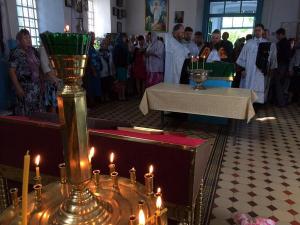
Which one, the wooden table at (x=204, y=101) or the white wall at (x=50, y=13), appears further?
the white wall at (x=50, y=13)

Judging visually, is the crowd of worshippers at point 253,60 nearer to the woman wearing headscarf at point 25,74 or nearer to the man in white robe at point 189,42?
the man in white robe at point 189,42

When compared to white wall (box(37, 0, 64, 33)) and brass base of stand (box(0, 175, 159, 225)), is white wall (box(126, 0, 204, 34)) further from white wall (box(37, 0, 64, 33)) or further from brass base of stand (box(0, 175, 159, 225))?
brass base of stand (box(0, 175, 159, 225))

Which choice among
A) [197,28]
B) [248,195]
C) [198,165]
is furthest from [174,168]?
[197,28]

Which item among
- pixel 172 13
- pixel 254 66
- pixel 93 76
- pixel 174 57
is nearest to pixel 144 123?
pixel 174 57

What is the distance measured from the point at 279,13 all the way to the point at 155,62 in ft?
18.3

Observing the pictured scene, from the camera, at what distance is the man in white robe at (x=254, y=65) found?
611cm

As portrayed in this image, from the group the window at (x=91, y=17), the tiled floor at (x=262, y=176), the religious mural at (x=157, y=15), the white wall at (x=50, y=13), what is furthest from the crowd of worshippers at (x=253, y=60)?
the window at (x=91, y=17)

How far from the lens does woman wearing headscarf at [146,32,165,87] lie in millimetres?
7074

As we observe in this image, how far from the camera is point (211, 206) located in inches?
106

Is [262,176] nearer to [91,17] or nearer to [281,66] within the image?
[281,66]

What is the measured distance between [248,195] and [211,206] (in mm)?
496

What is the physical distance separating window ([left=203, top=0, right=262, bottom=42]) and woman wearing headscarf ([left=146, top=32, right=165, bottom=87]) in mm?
4712

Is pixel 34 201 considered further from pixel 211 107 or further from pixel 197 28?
pixel 197 28

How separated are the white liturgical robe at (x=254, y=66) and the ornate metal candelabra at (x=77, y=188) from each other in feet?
18.8
